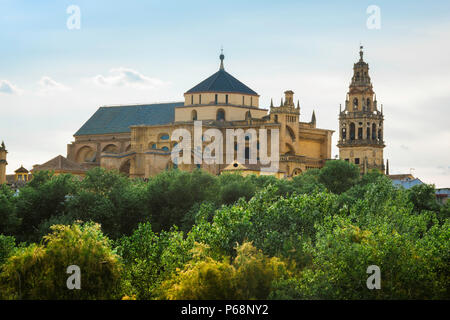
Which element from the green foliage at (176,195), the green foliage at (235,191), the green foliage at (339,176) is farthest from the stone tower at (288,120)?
the green foliage at (176,195)

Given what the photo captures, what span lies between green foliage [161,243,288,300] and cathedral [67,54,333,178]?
5551cm

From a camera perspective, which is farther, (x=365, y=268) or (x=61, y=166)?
(x=61, y=166)

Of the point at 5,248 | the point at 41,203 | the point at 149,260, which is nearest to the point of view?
the point at 149,260

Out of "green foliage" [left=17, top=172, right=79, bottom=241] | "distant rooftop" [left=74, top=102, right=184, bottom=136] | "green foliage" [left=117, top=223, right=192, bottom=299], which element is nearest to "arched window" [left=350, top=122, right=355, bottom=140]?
"distant rooftop" [left=74, top=102, right=184, bottom=136]

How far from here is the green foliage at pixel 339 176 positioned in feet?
285

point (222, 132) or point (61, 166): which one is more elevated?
point (222, 132)

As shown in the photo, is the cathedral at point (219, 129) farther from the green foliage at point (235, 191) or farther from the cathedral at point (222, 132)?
the green foliage at point (235, 191)

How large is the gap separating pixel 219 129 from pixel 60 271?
63482 mm

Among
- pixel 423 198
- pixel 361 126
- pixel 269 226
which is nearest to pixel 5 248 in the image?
pixel 269 226

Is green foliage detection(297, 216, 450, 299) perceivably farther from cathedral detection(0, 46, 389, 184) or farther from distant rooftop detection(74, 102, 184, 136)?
distant rooftop detection(74, 102, 184, 136)

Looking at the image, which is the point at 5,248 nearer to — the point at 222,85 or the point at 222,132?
the point at 222,132

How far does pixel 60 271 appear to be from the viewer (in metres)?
37.5

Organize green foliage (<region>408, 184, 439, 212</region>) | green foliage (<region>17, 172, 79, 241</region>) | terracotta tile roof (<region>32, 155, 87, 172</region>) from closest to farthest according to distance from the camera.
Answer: green foliage (<region>17, 172, 79, 241</region>), green foliage (<region>408, 184, 439, 212</region>), terracotta tile roof (<region>32, 155, 87, 172</region>)

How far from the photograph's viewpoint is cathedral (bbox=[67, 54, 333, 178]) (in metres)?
99.7
